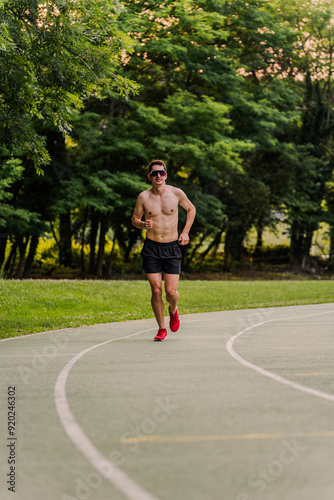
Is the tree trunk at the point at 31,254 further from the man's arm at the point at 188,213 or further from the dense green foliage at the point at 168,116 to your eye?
the man's arm at the point at 188,213

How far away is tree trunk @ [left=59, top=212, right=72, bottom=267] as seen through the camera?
130 ft

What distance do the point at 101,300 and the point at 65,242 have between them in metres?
21.9

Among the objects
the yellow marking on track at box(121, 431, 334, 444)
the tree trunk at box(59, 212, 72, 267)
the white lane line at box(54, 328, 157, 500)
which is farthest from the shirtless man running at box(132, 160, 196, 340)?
the tree trunk at box(59, 212, 72, 267)

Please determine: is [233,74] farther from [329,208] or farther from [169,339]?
[169,339]

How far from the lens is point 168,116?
32406 mm

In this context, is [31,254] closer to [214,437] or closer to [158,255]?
[158,255]

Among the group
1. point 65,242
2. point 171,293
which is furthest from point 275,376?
point 65,242

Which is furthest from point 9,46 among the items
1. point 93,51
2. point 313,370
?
point 313,370

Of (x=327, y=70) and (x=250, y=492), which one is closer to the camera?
(x=250, y=492)

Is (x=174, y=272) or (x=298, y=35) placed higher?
(x=298, y=35)

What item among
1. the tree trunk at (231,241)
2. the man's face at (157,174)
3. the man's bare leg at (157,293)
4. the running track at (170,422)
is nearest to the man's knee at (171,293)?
the man's bare leg at (157,293)

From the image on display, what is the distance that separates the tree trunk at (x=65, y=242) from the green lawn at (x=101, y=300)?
15.8 meters

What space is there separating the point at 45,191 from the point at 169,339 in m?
23.6

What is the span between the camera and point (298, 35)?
130ft
